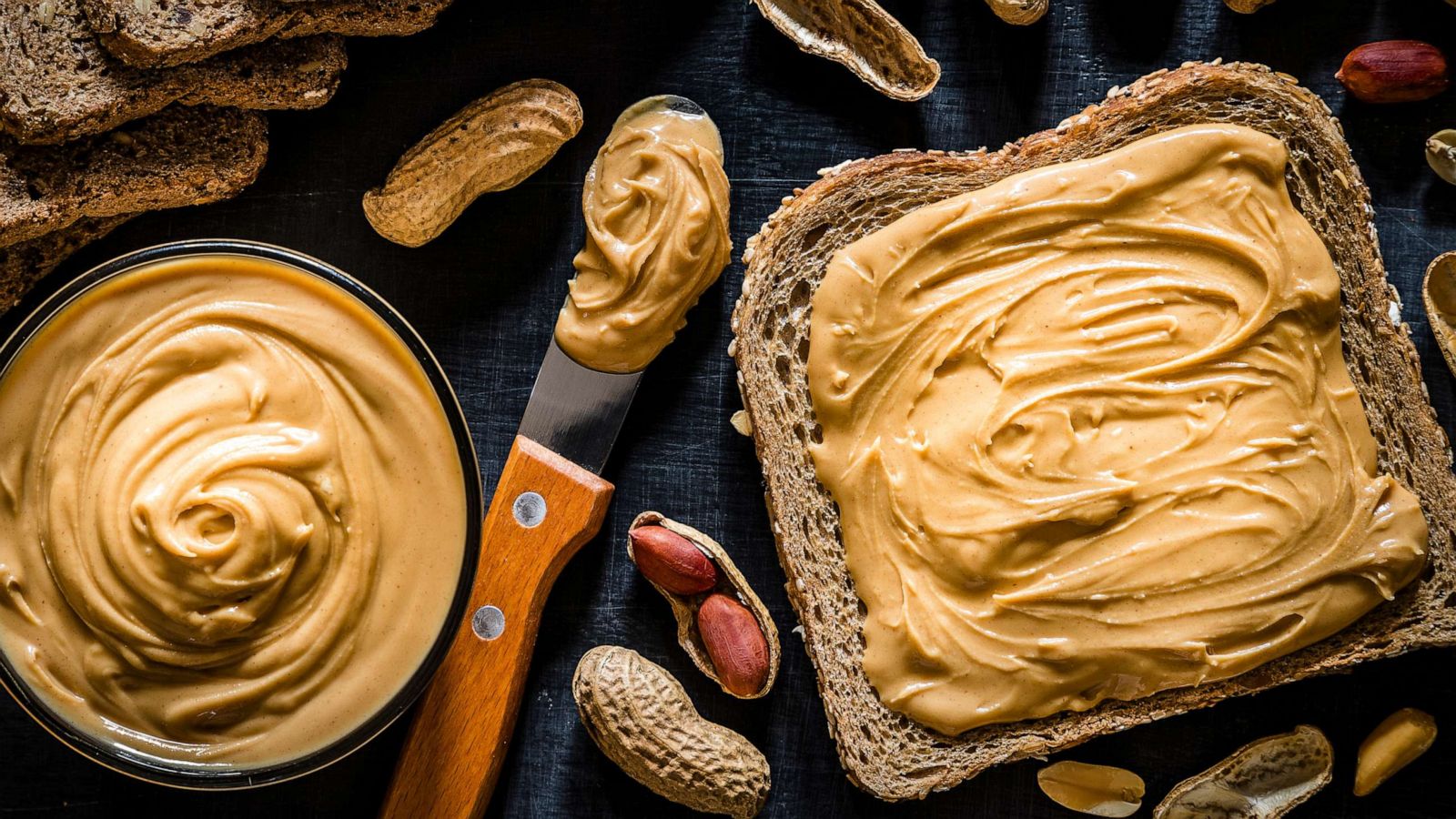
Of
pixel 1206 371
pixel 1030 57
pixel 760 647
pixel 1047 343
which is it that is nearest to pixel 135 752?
pixel 760 647

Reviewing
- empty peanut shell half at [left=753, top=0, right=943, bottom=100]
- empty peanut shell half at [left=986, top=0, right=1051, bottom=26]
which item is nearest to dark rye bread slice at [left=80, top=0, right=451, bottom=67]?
empty peanut shell half at [left=753, top=0, right=943, bottom=100]

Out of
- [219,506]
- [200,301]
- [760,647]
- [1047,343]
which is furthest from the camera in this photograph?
[760,647]

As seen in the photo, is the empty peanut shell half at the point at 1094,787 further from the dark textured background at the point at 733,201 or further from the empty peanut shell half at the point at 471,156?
the empty peanut shell half at the point at 471,156

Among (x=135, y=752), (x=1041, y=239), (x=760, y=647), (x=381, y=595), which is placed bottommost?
(x=760, y=647)

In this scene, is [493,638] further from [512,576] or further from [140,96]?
[140,96]

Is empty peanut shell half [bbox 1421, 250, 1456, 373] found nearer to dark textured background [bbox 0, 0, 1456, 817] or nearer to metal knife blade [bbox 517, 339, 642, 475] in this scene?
dark textured background [bbox 0, 0, 1456, 817]

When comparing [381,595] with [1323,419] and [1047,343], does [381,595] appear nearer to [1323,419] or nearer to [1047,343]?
[1047,343]

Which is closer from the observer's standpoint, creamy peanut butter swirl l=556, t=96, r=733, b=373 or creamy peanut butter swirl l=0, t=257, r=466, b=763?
creamy peanut butter swirl l=0, t=257, r=466, b=763
